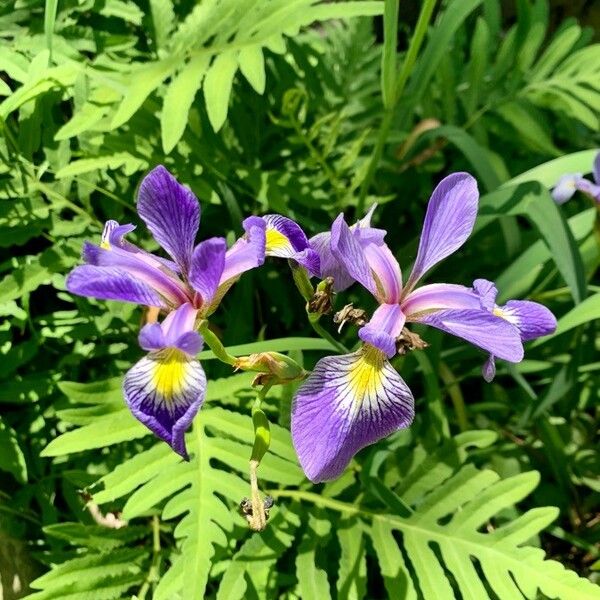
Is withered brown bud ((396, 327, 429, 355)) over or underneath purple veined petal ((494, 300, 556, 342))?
over

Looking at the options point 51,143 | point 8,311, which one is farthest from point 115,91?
point 8,311

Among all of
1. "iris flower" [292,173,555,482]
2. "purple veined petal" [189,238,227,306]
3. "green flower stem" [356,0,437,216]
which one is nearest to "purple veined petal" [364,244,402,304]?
"iris flower" [292,173,555,482]

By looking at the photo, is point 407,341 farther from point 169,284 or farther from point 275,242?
point 169,284

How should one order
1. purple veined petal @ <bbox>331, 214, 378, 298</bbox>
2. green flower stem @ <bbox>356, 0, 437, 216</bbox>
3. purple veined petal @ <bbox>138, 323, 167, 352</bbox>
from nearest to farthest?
purple veined petal @ <bbox>138, 323, 167, 352</bbox> → purple veined petal @ <bbox>331, 214, 378, 298</bbox> → green flower stem @ <bbox>356, 0, 437, 216</bbox>

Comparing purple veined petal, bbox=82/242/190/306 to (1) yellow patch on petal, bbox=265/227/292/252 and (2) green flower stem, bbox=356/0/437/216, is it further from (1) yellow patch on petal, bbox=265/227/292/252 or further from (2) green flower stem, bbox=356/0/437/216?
(2) green flower stem, bbox=356/0/437/216

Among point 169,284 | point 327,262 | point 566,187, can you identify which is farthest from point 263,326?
point 566,187
